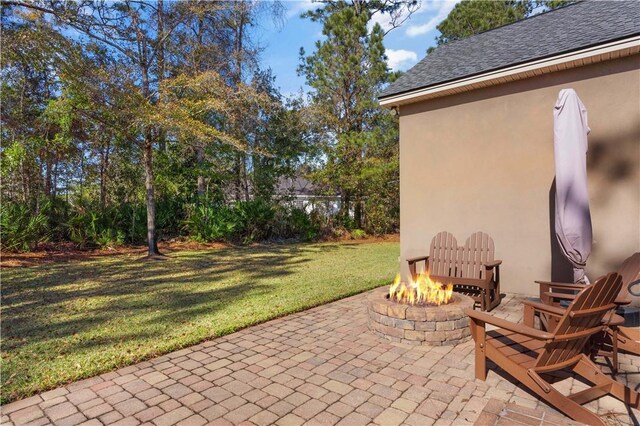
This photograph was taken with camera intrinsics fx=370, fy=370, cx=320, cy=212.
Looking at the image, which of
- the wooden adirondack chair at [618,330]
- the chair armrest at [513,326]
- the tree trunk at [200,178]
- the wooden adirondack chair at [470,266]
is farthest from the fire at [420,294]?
the tree trunk at [200,178]

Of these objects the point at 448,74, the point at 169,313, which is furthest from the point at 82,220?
the point at 448,74

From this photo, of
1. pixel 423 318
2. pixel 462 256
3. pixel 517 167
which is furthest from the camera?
pixel 517 167

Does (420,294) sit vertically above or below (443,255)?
below

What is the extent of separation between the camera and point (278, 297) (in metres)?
5.84

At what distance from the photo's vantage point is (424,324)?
3812 mm

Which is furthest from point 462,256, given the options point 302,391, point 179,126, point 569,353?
point 179,126

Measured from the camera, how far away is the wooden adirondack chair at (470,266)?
16.3 feet

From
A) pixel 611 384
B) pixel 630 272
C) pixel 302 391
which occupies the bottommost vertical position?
pixel 302 391

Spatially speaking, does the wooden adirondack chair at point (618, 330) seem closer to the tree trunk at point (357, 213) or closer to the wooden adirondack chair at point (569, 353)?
the wooden adirondack chair at point (569, 353)

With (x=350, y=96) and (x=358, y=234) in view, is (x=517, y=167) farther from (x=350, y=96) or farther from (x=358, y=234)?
(x=350, y=96)

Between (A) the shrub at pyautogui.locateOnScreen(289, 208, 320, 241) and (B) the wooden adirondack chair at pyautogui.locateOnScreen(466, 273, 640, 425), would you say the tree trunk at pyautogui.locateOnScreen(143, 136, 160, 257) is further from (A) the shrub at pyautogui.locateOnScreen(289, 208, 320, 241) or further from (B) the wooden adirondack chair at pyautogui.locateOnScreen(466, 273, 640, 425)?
(B) the wooden adirondack chair at pyautogui.locateOnScreen(466, 273, 640, 425)

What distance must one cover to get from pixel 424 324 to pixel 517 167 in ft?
11.8

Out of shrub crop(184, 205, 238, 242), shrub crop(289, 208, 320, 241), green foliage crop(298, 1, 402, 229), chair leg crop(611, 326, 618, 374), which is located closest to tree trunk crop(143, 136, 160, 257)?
shrub crop(184, 205, 238, 242)

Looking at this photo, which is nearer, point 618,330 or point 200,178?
point 618,330
